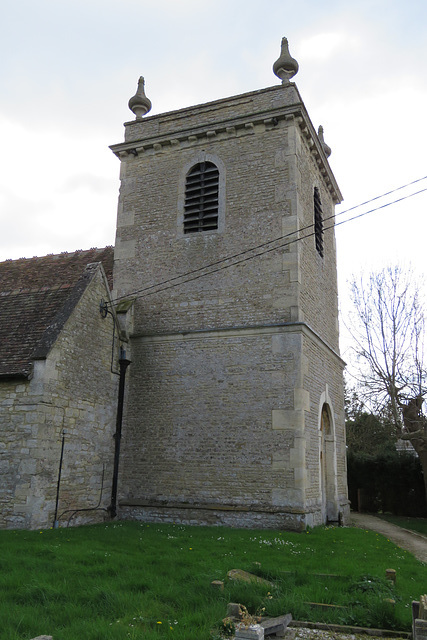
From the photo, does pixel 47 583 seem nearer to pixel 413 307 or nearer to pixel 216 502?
pixel 216 502

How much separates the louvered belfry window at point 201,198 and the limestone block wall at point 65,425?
3.02 metres

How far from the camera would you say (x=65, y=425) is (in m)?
11.4

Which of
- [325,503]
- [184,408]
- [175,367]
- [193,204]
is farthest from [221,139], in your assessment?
[325,503]

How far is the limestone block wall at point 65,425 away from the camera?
10.4 metres

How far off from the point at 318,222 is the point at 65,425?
928 centimetres

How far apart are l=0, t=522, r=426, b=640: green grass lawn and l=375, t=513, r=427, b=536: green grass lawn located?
25.5ft

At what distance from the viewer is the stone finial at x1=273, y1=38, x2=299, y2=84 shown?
14594 millimetres

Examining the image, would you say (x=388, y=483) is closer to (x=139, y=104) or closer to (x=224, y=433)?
(x=224, y=433)

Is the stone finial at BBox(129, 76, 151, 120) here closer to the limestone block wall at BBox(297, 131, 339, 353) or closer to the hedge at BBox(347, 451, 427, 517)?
the limestone block wall at BBox(297, 131, 339, 353)

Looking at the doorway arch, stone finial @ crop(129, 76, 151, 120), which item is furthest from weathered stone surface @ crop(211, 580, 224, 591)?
stone finial @ crop(129, 76, 151, 120)

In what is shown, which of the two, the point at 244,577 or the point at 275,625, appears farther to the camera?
the point at 244,577

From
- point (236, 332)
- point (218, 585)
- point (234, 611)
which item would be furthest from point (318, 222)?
point (234, 611)

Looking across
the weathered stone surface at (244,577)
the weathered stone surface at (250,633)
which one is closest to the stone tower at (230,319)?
the weathered stone surface at (244,577)

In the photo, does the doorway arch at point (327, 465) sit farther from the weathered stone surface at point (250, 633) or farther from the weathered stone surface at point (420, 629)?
the weathered stone surface at point (250, 633)
